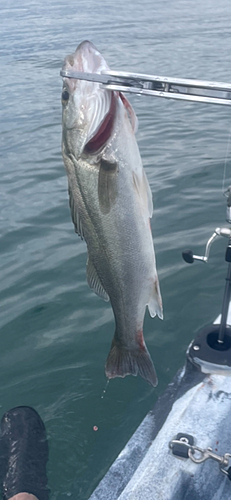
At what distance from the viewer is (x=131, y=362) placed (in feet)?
10.6

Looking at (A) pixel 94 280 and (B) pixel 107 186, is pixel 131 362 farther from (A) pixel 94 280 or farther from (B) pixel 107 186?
(B) pixel 107 186

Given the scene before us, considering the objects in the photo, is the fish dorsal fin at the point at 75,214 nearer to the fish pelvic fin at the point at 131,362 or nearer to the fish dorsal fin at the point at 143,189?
the fish dorsal fin at the point at 143,189

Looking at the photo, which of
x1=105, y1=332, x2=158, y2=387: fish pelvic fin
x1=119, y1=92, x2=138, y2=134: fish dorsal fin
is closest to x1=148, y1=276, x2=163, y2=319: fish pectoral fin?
x1=105, y1=332, x2=158, y2=387: fish pelvic fin

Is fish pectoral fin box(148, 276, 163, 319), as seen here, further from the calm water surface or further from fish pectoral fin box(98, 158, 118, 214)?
the calm water surface

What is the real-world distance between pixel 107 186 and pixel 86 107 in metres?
0.41

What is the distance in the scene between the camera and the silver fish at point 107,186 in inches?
99.3

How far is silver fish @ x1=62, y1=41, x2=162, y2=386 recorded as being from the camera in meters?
2.52

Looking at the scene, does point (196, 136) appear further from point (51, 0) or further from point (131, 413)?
point (51, 0)

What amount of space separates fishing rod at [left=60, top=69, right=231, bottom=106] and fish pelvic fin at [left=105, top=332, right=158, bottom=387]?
1.52 m

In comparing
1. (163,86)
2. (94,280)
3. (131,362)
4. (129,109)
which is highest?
(163,86)

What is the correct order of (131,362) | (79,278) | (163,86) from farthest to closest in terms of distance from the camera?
(79,278) → (131,362) → (163,86)

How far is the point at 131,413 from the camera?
4297mm

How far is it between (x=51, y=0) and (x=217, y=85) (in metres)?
45.5

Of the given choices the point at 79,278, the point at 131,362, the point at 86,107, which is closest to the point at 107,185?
the point at 86,107
